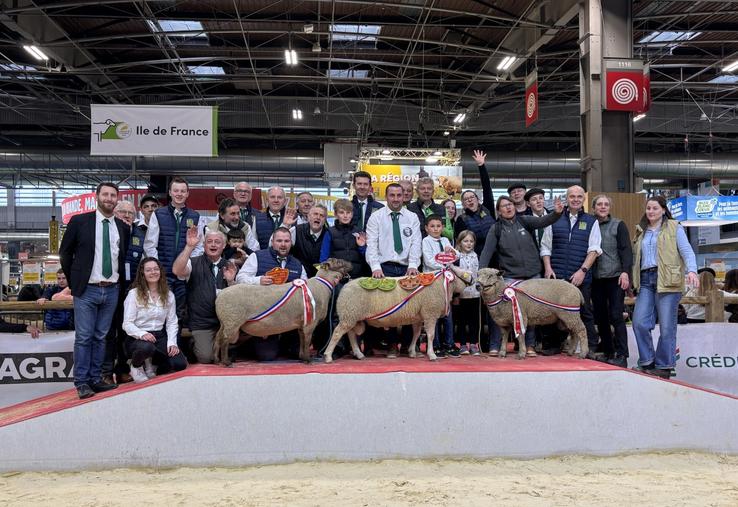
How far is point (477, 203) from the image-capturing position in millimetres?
6062

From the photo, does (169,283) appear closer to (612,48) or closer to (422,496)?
(422,496)

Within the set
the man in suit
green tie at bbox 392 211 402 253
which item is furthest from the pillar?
the man in suit

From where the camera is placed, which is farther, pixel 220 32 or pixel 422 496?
pixel 220 32

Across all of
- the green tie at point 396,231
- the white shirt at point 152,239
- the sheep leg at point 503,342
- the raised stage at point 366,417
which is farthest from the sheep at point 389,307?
the white shirt at point 152,239

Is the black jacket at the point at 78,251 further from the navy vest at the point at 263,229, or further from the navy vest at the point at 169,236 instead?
the navy vest at the point at 263,229

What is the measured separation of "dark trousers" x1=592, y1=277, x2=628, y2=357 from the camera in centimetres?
549

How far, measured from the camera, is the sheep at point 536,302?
5.16 m

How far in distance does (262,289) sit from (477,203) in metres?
2.63

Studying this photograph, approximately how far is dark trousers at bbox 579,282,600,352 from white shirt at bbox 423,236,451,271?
1.50 m

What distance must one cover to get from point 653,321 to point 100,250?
532 cm

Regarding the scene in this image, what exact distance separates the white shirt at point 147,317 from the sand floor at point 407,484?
45.1 inches

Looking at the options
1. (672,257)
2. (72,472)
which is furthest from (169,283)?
(672,257)

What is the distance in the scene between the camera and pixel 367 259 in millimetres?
5355

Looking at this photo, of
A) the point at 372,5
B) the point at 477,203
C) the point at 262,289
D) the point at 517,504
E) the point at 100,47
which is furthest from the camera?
the point at 100,47
